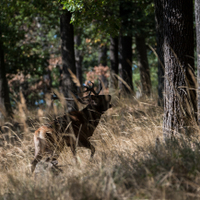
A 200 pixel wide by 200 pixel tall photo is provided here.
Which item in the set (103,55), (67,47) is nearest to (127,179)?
(67,47)

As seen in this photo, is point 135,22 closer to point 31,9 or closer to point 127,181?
point 31,9

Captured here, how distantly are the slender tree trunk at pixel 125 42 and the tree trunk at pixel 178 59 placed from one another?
23.5 feet

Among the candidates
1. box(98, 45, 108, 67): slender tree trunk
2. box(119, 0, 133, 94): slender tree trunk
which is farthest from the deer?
box(98, 45, 108, 67): slender tree trunk

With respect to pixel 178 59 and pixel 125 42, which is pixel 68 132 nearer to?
pixel 178 59

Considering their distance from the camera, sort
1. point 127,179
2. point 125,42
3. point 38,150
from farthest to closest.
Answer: point 125,42
point 38,150
point 127,179

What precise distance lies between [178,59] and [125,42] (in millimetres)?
8919

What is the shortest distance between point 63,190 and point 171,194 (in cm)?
126

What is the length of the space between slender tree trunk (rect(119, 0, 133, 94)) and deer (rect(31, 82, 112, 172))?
6355 mm

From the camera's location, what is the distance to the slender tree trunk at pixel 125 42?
40.6 ft

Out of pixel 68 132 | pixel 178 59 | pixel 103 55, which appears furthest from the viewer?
pixel 103 55

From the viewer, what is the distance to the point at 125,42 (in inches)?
532

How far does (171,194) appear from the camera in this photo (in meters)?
3.05

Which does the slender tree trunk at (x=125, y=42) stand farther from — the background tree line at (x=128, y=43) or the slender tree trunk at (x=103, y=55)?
the slender tree trunk at (x=103, y=55)

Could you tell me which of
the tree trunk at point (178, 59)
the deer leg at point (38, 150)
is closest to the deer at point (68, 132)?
the deer leg at point (38, 150)
